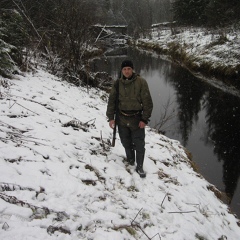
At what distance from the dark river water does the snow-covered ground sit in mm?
1259

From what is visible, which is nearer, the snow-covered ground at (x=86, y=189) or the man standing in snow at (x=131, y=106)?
the snow-covered ground at (x=86, y=189)

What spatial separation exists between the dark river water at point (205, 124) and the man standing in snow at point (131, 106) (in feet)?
9.45

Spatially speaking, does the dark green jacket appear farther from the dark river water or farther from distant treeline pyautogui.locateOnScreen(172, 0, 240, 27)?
distant treeline pyautogui.locateOnScreen(172, 0, 240, 27)

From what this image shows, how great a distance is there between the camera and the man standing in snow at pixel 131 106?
13.7 ft

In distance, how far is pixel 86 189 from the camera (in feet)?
12.1

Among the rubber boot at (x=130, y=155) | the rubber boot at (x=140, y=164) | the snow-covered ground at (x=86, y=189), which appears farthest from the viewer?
the rubber boot at (x=130, y=155)

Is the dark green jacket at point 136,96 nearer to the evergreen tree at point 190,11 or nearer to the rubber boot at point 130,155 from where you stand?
the rubber boot at point 130,155

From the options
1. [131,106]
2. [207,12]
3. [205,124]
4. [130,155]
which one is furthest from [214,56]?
[131,106]

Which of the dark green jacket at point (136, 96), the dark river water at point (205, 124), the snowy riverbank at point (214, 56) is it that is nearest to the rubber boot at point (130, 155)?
the dark green jacket at point (136, 96)

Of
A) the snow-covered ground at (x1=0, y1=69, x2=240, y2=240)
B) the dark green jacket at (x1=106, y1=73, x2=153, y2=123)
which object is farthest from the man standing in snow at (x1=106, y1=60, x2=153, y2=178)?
the snow-covered ground at (x1=0, y1=69, x2=240, y2=240)

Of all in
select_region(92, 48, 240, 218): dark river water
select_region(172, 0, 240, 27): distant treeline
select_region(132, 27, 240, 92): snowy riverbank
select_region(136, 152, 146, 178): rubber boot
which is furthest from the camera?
select_region(172, 0, 240, 27): distant treeline

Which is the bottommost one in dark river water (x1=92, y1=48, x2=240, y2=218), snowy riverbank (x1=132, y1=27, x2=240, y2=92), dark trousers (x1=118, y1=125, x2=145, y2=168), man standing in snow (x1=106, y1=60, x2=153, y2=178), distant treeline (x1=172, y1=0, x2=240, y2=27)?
dark river water (x1=92, y1=48, x2=240, y2=218)

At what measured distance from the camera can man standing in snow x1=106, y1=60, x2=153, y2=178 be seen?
164 inches

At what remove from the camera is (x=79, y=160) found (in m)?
4.54
